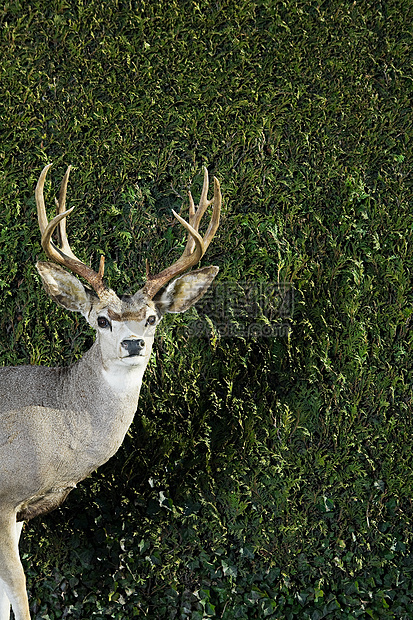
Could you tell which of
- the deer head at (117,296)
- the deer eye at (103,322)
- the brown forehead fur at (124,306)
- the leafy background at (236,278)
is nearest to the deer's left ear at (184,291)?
the deer head at (117,296)

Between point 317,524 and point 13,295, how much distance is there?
86.8 inches

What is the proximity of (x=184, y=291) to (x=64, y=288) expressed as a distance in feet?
1.72

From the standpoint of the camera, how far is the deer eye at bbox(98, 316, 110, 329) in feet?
10.8

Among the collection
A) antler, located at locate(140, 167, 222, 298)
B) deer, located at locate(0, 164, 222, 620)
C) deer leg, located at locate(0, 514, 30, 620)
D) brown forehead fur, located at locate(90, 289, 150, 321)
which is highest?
antler, located at locate(140, 167, 222, 298)

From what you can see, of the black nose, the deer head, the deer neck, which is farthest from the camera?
the deer neck

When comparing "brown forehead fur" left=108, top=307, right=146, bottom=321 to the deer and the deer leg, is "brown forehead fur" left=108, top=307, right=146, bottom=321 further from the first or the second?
the deer leg

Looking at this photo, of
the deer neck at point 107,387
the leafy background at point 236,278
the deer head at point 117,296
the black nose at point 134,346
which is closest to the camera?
the black nose at point 134,346

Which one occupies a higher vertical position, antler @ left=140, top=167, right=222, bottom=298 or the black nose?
antler @ left=140, top=167, right=222, bottom=298

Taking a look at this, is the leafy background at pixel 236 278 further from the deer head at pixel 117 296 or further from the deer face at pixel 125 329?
the deer face at pixel 125 329

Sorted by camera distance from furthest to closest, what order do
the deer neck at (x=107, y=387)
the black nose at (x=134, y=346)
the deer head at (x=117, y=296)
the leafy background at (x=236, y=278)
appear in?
the leafy background at (x=236, y=278) < the deer neck at (x=107, y=387) < the deer head at (x=117, y=296) < the black nose at (x=134, y=346)

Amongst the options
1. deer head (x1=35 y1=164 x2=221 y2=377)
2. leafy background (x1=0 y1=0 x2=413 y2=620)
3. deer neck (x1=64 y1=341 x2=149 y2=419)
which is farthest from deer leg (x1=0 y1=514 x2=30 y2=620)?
leafy background (x1=0 y1=0 x2=413 y2=620)

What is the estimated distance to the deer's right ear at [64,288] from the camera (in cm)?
336

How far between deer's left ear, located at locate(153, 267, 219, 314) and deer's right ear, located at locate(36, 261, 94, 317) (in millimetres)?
310

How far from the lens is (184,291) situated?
3.46 m
